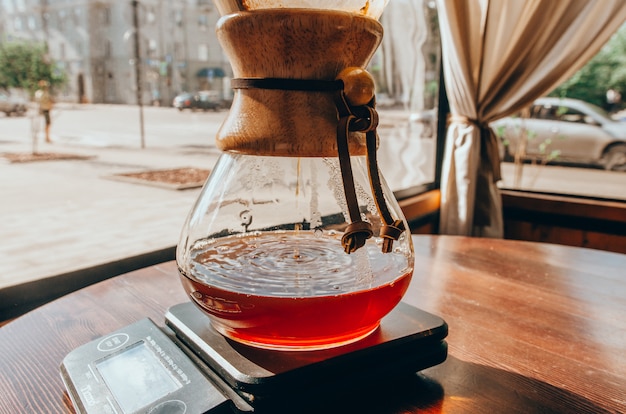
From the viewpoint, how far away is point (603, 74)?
110 inches

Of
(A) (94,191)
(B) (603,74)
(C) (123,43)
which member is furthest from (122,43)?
(B) (603,74)

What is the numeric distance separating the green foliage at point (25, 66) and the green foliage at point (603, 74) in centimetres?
265

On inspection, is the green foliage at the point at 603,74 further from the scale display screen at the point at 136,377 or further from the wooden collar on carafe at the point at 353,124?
the scale display screen at the point at 136,377

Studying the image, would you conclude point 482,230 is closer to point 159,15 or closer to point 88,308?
point 159,15

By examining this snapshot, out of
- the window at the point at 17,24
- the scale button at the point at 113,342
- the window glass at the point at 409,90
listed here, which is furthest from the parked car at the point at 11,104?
the window glass at the point at 409,90

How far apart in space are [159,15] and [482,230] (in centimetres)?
181

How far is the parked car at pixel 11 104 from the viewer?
1418 mm

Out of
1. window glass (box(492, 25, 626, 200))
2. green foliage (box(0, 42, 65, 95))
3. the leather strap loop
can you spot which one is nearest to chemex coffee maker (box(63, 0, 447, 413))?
the leather strap loop

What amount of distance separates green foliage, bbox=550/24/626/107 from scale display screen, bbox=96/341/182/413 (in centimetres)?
290

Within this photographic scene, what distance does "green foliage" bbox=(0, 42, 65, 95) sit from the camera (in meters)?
1.39

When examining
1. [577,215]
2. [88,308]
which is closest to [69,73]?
[88,308]

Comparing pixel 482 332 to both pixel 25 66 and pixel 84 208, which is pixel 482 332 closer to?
pixel 25 66

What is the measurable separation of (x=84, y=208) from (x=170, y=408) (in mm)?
1817

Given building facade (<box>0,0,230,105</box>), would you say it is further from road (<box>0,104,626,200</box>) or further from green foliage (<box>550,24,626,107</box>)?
green foliage (<box>550,24,626,107</box>)
